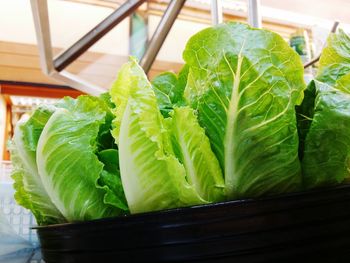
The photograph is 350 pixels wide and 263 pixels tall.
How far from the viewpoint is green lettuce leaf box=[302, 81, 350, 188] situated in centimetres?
46

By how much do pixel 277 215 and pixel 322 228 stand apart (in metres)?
0.07

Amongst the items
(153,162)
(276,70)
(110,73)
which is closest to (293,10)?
(110,73)

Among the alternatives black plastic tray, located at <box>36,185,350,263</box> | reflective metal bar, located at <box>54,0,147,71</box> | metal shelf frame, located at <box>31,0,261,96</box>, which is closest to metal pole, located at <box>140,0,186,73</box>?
metal shelf frame, located at <box>31,0,261,96</box>

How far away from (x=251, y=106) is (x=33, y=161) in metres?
0.36

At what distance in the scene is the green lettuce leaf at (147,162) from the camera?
0.45 m

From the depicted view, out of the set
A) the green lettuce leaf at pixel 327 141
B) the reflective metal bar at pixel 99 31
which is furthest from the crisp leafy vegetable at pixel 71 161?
the reflective metal bar at pixel 99 31

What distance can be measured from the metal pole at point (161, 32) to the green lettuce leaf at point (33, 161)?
909mm

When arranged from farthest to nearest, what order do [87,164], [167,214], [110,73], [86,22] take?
[110,73]
[86,22]
[87,164]
[167,214]

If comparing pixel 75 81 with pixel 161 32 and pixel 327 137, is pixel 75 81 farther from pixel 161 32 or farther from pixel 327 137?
pixel 327 137

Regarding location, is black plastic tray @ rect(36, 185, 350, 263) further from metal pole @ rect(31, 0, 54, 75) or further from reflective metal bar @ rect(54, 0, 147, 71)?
reflective metal bar @ rect(54, 0, 147, 71)

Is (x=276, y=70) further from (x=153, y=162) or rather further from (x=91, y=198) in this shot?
(x=91, y=198)

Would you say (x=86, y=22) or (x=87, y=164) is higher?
(x=86, y=22)

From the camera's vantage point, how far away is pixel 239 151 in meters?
0.46

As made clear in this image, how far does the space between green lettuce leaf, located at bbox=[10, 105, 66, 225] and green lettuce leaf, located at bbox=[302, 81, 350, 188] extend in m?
0.37
